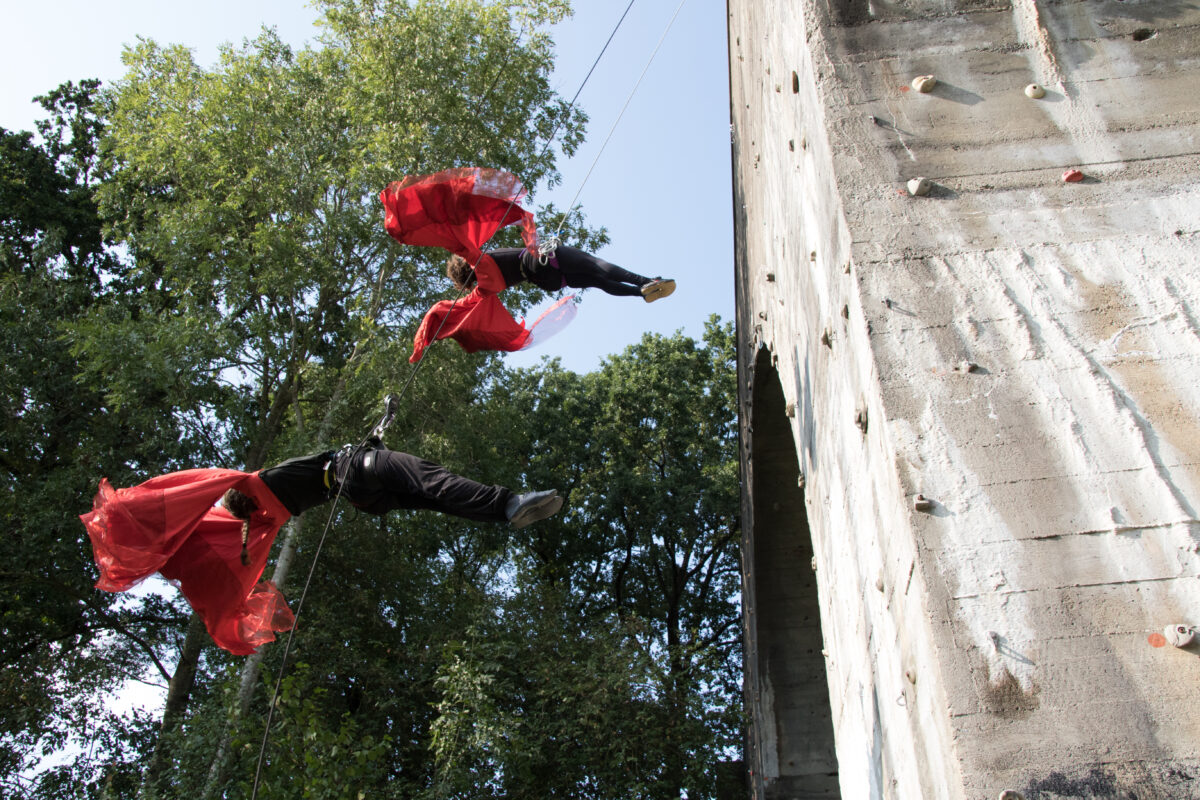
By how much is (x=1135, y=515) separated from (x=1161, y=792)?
2.01 ft

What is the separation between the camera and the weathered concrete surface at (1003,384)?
2.11 m

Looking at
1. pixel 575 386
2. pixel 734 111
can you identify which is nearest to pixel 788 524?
pixel 734 111

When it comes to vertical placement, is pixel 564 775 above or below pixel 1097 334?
above

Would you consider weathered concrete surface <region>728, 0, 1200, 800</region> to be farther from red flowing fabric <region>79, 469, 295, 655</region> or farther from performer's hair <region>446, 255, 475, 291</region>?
red flowing fabric <region>79, 469, 295, 655</region>

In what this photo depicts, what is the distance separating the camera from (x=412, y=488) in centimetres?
442

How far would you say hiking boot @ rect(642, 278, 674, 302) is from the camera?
4961 millimetres

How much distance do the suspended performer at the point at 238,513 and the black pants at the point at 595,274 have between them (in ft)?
4.49

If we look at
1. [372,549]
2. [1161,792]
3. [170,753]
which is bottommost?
[1161,792]

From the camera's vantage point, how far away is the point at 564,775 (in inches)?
393

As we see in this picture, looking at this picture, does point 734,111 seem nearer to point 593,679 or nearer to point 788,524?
point 788,524

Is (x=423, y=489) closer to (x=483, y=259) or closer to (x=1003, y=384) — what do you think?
(x=483, y=259)

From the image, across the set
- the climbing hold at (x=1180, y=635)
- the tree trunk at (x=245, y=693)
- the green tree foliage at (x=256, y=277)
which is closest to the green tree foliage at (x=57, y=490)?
the green tree foliage at (x=256, y=277)

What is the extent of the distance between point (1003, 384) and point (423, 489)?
263cm

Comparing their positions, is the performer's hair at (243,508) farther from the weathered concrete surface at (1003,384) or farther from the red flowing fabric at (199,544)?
the weathered concrete surface at (1003,384)
